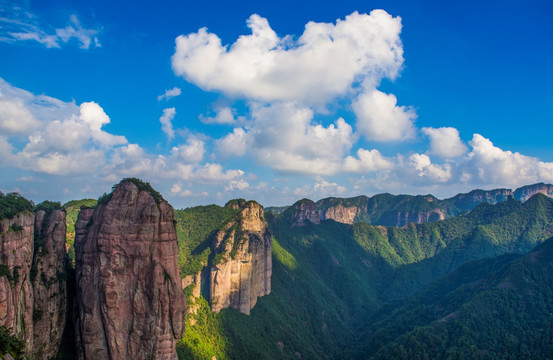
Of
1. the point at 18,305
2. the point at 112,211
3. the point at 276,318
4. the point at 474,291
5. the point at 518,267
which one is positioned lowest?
the point at 276,318

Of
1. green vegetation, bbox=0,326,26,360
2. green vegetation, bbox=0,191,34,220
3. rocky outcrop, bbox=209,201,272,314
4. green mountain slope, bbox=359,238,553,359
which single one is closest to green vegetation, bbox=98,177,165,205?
green vegetation, bbox=0,191,34,220

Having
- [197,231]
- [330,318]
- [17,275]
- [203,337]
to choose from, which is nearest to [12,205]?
[17,275]

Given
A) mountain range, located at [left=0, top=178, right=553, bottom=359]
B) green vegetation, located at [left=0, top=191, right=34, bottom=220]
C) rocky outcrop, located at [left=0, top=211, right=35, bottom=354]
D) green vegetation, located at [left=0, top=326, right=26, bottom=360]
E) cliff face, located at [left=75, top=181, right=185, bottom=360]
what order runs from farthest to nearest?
cliff face, located at [left=75, top=181, right=185, bottom=360] → mountain range, located at [left=0, top=178, right=553, bottom=359] → green vegetation, located at [left=0, top=191, right=34, bottom=220] → rocky outcrop, located at [left=0, top=211, right=35, bottom=354] → green vegetation, located at [left=0, top=326, right=26, bottom=360]

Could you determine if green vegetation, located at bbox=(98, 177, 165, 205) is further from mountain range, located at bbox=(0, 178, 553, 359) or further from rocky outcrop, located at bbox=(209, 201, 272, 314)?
rocky outcrop, located at bbox=(209, 201, 272, 314)

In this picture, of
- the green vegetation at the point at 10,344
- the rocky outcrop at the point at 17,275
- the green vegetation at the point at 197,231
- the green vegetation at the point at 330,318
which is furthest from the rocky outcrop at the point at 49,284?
the green vegetation at the point at 197,231

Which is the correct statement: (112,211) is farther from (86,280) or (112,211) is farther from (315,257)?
(315,257)

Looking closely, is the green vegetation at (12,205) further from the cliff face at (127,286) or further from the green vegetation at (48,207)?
the cliff face at (127,286)

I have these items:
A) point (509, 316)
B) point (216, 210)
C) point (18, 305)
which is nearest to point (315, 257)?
point (216, 210)
